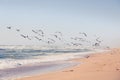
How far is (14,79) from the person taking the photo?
8797 millimetres

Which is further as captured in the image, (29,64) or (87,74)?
(29,64)

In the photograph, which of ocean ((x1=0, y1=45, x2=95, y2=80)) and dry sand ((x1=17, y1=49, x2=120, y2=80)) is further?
ocean ((x1=0, y1=45, x2=95, y2=80))

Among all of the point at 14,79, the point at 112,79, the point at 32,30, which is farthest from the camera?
the point at 32,30

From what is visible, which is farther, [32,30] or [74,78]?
[32,30]

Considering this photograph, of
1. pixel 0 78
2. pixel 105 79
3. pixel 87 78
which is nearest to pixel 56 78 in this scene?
pixel 87 78

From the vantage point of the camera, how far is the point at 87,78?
24.7ft

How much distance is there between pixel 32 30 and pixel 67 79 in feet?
60.9

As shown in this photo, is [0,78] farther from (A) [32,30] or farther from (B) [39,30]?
(B) [39,30]

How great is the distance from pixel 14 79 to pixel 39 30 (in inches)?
786

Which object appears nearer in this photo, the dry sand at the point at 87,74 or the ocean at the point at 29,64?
the dry sand at the point at 87,74

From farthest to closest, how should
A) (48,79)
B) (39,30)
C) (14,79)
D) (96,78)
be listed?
(39,30) → (14,79) → (48,79) → (96,78)

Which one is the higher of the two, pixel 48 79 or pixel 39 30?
pixel 39 30

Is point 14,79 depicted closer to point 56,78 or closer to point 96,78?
point 56,78

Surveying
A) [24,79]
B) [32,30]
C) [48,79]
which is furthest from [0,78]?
[32,30]
